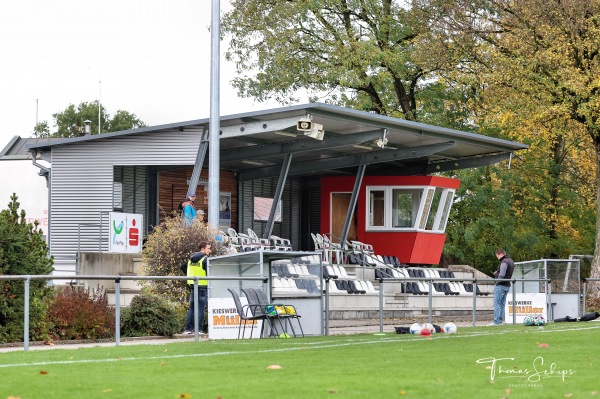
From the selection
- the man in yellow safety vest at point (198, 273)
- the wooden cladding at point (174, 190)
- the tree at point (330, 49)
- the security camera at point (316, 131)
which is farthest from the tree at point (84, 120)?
the man in yellow safety vest at point (198, 273)

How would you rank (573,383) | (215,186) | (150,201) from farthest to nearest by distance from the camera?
(150,201), (215,186), (573,383)

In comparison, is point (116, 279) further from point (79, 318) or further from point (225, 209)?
point (225, 209)

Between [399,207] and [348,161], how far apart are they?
3670 mm

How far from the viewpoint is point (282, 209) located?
137ft

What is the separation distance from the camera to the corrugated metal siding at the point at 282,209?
38.8 metres

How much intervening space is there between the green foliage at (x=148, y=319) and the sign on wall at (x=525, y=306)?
913 cm

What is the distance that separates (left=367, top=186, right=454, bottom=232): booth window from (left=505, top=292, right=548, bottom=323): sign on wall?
12.3 meters

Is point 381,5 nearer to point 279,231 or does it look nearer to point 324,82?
point 324,82

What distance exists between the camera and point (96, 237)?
31.8 meters

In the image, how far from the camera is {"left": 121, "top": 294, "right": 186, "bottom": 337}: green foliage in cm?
2066

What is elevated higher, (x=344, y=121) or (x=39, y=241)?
(x=344, y=121)

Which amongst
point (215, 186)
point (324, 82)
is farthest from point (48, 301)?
point (324, 82)

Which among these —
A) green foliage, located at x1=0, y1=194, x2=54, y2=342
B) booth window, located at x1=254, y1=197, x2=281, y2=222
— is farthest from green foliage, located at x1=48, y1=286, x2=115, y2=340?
booth window, located at x1=254, y1=197, x2=281, y2=222

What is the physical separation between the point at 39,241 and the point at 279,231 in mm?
21619
